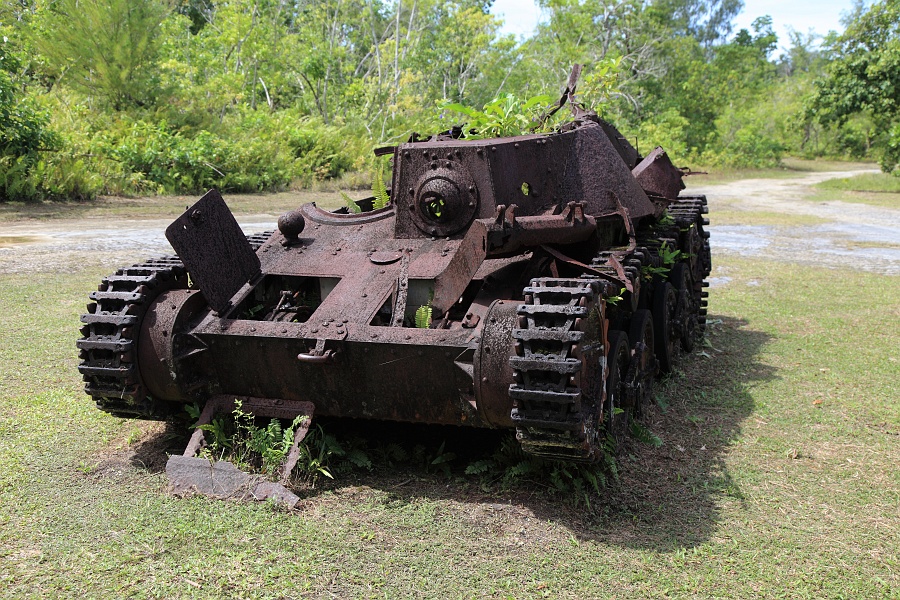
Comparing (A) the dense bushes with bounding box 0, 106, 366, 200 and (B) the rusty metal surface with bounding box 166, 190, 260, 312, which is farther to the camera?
(A) the dense bushes with bounding box 0, 106, 366, 200

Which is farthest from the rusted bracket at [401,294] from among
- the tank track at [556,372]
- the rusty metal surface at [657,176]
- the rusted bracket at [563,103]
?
the rusty metal surface at [657,176]

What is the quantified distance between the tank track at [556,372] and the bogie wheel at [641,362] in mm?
1148

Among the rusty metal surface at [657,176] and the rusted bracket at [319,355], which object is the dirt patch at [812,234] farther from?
the rusted bracket at [319,355]

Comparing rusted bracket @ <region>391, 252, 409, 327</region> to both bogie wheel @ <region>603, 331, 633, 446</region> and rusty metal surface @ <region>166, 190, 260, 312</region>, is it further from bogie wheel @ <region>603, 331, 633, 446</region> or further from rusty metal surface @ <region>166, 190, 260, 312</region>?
bogie wheel @ <region>603, 331, 633, 446</region>

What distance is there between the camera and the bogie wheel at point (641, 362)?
5655mm

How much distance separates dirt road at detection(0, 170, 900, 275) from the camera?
12.3 m

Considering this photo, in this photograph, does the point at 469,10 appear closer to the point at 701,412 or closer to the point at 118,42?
the point at 118,42

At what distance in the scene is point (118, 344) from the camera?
4.96 meters

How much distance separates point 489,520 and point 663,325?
9.93ft

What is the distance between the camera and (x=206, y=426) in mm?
5215

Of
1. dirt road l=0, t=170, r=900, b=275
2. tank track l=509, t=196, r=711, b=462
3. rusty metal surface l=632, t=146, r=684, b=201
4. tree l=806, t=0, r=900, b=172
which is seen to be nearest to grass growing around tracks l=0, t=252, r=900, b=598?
tank track l=509, t=196, r=711, b=462

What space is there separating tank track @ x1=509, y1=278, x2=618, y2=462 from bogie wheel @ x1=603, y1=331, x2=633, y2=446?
0.53 m

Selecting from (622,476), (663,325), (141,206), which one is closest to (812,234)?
(663,325)

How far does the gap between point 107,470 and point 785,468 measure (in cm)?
408
